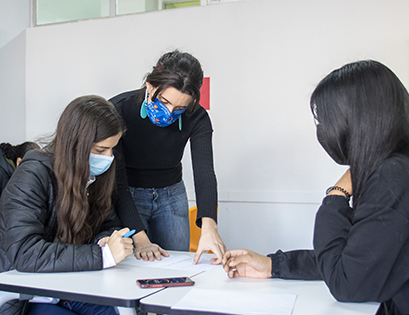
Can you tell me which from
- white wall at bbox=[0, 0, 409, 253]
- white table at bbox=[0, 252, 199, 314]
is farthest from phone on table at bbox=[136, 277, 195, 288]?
white wall at bbox=[0, 0, 409, 253]

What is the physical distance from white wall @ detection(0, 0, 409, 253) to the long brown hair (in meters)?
1.78

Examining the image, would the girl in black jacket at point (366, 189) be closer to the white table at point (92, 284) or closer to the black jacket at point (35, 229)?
the white table at point (92, 284)

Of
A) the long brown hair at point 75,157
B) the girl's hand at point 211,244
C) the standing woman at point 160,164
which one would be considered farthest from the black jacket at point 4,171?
the girl's hand at point 211,244

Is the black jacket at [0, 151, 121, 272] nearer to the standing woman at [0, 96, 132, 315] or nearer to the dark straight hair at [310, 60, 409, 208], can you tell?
the standing woman at [0, 96, 132, 315]

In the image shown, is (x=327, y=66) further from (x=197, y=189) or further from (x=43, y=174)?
(x=43, y=174)

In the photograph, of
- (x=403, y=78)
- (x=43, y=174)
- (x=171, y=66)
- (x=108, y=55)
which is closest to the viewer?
(x=43, y=174)

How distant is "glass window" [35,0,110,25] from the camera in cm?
357

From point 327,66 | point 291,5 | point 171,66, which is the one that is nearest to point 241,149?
point 327,66

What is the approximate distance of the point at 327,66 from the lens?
2830 millimetres

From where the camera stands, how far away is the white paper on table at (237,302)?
2.77 feet

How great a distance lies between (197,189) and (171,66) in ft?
1.70

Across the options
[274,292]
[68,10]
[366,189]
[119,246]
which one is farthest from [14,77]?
[366,189]

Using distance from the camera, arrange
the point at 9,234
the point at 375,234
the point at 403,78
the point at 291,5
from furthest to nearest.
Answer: the point at 291,5 → the point at 403,78 → the point at 9,234 → the point at 375,234

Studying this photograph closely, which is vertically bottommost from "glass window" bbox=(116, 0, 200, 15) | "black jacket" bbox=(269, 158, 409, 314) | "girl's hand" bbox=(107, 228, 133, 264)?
"girl's hand" bbox=(107, 228, 133, 264)
